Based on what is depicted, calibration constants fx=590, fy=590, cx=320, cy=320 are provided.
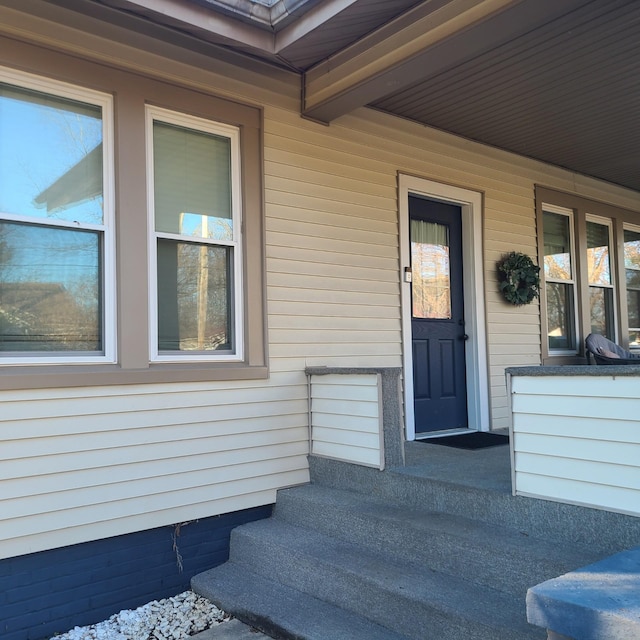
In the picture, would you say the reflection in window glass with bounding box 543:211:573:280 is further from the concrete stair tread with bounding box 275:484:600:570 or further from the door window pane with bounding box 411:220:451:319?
the concrete stair tread with bounding box 275:484:600:570

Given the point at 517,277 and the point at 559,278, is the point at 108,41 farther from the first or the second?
the point at 559,278

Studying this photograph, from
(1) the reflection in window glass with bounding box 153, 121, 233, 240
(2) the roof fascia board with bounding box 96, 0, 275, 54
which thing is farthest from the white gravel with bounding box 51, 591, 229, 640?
(2) the roof fascia board with bounding box 96, 0, 275, 54

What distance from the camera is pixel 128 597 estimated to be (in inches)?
132

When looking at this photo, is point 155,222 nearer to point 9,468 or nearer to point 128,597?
point 9,468

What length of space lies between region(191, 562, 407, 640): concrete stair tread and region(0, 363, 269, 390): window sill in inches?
46.6

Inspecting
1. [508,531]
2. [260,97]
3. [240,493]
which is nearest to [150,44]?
[260,97]

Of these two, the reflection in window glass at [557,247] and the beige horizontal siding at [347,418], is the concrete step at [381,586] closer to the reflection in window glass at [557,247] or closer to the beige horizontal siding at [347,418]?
the beige horizontal siding at [347,418]

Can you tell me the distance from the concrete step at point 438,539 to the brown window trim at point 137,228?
950 mm

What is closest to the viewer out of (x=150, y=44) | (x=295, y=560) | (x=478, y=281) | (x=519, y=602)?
(x=519, y=602)

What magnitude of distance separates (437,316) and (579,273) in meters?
2.14

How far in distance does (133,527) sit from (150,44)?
2.85 meters

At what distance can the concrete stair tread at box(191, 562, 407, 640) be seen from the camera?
2682 mm

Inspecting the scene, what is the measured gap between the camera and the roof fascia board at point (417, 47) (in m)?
3.02

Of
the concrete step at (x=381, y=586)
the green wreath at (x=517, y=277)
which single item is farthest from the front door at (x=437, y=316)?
the concrete step at (x=381, y=586)
